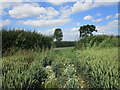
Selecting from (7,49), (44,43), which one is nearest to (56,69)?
(7,49)

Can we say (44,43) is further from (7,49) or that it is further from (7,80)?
(7,80)

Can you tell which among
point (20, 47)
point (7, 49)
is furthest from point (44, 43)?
point (7, 49)

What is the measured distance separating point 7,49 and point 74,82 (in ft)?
18.3

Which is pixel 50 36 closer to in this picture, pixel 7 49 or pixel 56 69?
pixel 7 49

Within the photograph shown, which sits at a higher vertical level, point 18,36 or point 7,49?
point 18,36

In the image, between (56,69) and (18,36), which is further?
(18,36)

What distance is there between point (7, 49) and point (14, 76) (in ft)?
16.1

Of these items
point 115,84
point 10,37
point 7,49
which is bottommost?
point 115,84

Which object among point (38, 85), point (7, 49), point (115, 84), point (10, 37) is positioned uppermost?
point (10, 37)

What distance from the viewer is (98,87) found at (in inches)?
128

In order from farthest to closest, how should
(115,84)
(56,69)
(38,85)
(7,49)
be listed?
(7,49)
(56,69)
(38,85)
(115,84)

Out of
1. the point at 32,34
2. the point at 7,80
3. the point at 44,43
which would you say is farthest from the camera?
the point at 44,43

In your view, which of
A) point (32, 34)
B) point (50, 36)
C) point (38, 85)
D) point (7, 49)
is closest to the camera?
point (38, 85)

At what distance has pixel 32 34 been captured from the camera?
35.1 feet
